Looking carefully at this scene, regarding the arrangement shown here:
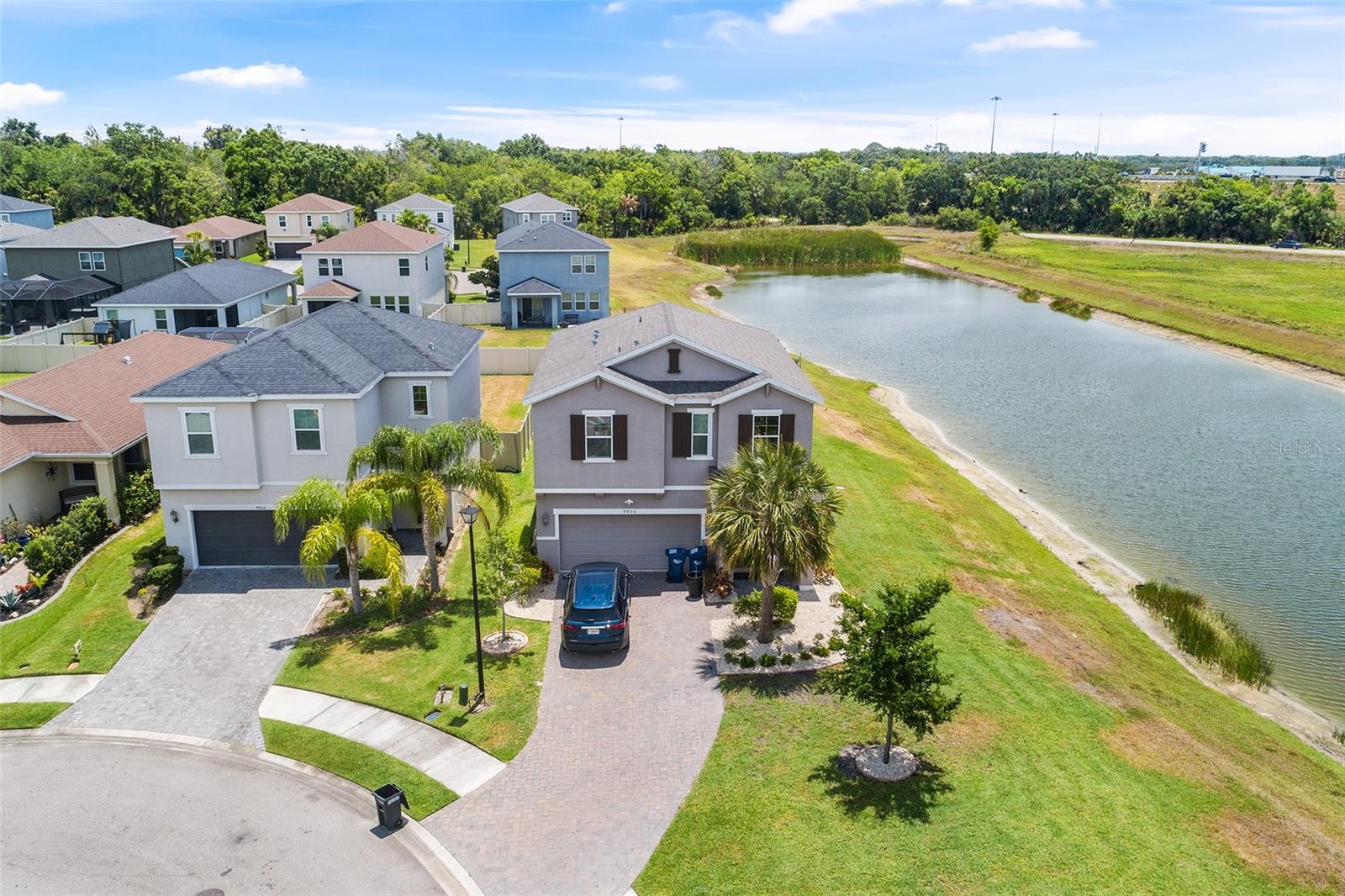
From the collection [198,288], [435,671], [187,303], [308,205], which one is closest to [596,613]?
[435,671]

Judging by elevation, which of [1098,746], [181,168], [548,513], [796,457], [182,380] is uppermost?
[181,168]

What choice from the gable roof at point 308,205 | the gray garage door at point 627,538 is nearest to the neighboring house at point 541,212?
the gable roof at point 308,205

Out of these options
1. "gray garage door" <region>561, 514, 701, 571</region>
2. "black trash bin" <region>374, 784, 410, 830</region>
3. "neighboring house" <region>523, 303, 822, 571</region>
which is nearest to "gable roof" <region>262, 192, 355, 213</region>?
"neighboring house" <region>523, 303, 822, 571</region>

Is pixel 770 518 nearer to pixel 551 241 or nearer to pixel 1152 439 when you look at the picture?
pixel 1152 439

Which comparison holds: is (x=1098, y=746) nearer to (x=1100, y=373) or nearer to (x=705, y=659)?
(x=705, y=659)

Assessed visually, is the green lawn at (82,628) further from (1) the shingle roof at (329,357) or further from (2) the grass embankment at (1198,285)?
(2) the grass embankment at (1198,285)

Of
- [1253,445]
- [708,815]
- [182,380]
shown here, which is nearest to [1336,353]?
[1253,445]
